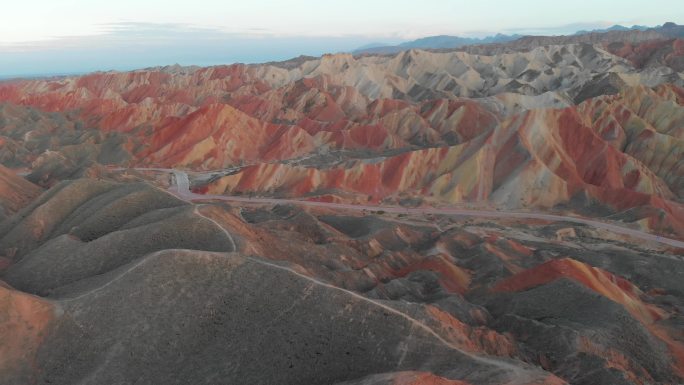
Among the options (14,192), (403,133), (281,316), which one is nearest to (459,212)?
(403,133)

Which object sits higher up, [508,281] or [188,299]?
→ [188,299]

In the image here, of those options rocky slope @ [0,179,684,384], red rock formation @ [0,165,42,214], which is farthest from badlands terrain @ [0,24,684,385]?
red rock formation @ [0,165,42,214]

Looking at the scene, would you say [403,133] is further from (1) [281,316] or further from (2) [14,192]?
(1) [281,316]

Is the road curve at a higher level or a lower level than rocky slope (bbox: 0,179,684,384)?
lower

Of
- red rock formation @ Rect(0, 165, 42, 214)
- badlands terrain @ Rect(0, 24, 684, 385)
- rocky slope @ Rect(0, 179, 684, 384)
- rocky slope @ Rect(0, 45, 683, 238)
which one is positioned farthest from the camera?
rocky slope @ Rect(0, 45, 683, 238)

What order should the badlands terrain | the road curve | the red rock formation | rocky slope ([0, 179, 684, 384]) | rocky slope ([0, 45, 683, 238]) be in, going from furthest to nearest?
1. rocky slope ([0, 45, 683, 238])
2. the road curve
3. the red rock formation
4. the badlands terrain
5. rocky slope ([0, 179, 684, 384])

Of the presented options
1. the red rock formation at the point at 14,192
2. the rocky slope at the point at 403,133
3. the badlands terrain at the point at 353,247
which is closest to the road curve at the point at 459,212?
the badlands terrain at the point at 353,247

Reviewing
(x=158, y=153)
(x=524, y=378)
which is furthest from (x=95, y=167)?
(x=524, y=378)

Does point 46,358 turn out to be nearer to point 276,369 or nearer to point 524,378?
point 276,369

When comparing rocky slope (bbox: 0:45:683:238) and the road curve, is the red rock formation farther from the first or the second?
the road curve
